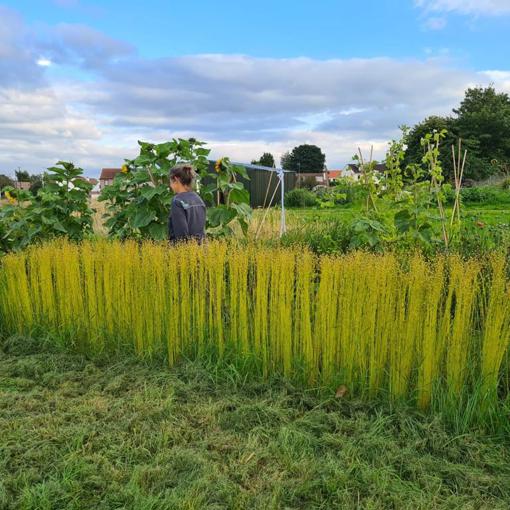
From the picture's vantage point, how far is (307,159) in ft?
257

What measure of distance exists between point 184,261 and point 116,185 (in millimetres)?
A: 2306

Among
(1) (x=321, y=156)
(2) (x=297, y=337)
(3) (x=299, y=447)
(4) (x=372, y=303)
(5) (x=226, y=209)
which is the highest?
(1) (x=321, y=156)

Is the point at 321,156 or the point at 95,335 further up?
the point at 321,156

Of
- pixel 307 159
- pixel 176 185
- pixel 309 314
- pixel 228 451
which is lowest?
pixel 228 451

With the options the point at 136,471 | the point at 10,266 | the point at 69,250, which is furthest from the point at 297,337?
the point at 10,266

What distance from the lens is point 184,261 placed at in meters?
3.60

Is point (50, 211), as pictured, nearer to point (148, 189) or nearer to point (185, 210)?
point (148, 189)

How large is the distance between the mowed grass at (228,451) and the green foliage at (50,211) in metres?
2.74

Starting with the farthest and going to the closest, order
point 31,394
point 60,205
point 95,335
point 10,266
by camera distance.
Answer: point 60,205, point 10,266, point 95,335, point 31,394

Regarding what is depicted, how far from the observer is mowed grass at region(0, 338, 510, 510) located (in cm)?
215

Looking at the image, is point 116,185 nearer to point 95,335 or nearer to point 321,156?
point 95,335

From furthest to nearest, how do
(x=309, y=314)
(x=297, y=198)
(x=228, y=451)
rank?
(x=297, y=198) < (x=309, y=314) < (x=228, y=451)

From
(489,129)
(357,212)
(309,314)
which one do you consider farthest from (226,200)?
(489,129)

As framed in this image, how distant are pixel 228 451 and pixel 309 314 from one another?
102cm
